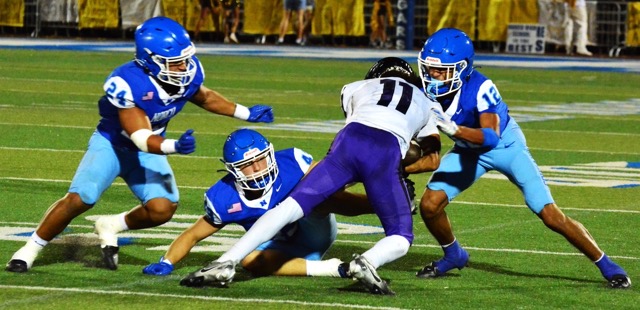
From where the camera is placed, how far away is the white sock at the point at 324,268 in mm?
7359

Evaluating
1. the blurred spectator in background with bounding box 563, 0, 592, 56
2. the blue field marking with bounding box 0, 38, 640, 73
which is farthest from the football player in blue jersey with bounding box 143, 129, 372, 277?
the blurred spectator in background with bounding box 563, 0, 592, 56

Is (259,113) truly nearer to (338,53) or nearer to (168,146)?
(168,146)

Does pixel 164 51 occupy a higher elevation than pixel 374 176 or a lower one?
Answer: higher

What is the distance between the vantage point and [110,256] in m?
7.55

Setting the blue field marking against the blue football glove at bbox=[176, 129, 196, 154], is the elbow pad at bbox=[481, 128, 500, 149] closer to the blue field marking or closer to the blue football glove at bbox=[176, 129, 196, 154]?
the blue football glove at bbox=[176, 129, 196, 154]

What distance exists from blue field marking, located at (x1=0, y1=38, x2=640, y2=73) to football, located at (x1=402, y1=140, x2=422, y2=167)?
60.5 feet

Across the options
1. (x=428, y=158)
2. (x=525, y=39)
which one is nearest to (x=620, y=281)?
(x=428, y=158)

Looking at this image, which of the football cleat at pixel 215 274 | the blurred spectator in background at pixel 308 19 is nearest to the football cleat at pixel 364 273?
the football cleat at pixel 215 274

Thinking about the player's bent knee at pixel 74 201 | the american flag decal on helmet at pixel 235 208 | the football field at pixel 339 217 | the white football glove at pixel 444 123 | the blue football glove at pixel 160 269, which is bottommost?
the football field at pixel 339 217

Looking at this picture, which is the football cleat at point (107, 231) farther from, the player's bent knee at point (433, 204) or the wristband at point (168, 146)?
the player's bent knee at point (433, 204)

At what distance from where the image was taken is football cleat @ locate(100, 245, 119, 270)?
755cm

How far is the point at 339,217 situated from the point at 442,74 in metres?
2.57

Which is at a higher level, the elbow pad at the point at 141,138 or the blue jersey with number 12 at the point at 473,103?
the blue jersey with number 12 at the point at 473,103

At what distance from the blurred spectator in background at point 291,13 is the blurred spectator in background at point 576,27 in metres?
5.55
